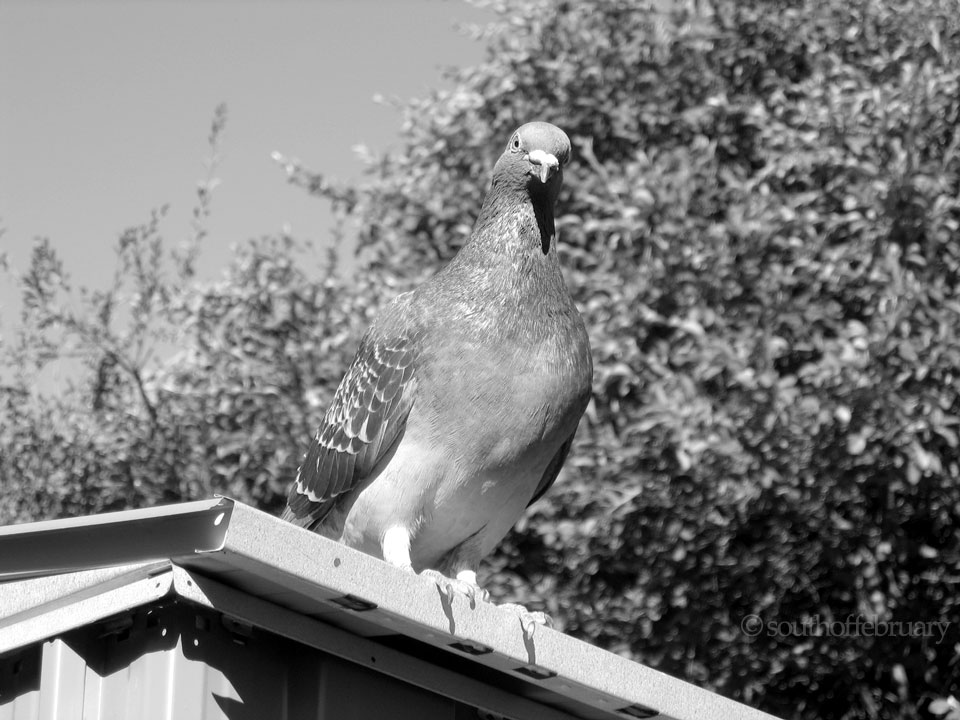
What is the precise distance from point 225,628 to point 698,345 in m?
4.87

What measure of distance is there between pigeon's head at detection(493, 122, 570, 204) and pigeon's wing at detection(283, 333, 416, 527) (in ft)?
2.00

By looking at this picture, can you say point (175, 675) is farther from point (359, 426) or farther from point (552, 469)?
point (552, 469)

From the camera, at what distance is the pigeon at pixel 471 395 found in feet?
13.2

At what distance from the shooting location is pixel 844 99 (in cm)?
766

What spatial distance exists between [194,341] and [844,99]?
4.16 meters

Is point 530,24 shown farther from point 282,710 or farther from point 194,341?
point 282,710

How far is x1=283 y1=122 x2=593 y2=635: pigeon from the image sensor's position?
402 centimetres

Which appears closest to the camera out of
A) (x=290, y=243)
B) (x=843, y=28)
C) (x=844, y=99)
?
(x=844, y=99)

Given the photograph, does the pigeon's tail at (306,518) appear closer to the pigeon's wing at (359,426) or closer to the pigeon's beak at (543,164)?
the pigeon's wing at (359,426)

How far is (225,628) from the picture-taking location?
2.82m

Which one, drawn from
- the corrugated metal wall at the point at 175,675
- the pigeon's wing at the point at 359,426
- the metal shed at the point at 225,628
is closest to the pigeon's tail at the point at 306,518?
the pigeon's wing at the point at 359,426

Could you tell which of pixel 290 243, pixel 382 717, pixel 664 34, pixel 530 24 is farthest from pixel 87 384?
pixel 382 717

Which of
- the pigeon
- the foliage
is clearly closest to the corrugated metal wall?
the pigeon

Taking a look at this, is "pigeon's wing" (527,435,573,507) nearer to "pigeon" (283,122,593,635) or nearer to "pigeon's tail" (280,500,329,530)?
"pigeon" (283,122,593,635)
